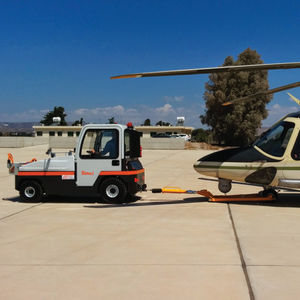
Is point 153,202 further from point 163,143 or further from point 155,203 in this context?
point 163,143

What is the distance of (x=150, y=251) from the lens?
18.0ft

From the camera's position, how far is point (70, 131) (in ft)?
210

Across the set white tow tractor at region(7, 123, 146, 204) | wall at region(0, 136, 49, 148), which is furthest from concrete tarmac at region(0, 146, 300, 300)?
wall at region(0, 136, 49, 148)

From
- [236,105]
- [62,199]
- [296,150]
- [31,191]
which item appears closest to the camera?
[296,150]

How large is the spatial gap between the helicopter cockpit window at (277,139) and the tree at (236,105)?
40509mm

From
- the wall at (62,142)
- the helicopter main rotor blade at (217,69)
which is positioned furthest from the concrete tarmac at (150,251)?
the wall at (62,142)

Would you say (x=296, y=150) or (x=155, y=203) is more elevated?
(x=296, y=150)

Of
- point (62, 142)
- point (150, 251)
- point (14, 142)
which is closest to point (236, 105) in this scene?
point (62, 142)

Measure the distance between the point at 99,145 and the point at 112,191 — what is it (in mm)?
1177

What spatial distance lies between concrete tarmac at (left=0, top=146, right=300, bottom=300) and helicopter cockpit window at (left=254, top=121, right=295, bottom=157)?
136 cm

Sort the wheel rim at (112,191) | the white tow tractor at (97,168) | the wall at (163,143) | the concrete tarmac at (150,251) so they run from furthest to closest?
1. the wall at (163,143)
2. the wheel rim at (112,191)
3. the white tow tractor at (97,168)
4. the concrete tarmac at (150,251)

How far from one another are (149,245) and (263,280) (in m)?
1.94

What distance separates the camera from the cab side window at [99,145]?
900 cm

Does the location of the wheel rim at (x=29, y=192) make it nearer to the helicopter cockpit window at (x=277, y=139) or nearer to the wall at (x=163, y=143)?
the helicopter cockpit window at (x=277, y=139)
